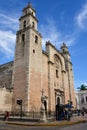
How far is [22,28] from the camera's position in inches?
1137

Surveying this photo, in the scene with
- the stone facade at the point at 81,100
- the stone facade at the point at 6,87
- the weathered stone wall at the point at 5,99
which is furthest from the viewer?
the stone facade at the point at 81,100

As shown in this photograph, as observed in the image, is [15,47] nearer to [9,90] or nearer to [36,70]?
[36,70]

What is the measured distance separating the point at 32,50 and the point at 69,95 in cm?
1704

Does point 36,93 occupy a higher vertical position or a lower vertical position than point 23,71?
lower

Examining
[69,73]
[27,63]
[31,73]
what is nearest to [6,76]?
[27,63]

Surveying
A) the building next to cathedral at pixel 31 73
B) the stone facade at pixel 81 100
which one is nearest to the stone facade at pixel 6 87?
the building next to cathedral at pixel 31 73

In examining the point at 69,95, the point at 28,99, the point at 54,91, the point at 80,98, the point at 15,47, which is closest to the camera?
the point at 28,99

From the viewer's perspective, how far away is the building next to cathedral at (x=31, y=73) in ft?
75.3

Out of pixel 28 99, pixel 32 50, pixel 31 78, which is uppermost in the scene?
pixel 32 50

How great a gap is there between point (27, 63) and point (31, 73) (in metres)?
1.68

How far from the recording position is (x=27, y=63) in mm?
24062

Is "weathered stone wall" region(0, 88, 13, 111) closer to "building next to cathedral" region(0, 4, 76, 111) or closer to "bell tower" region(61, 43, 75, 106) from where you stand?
"building next to cathedral" region(0, 4, 76, 111)

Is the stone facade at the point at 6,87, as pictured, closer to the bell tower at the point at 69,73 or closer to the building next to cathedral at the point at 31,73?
the building next to cathedral at the point at 31,73

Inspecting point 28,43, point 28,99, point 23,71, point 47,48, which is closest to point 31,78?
point 23,71
